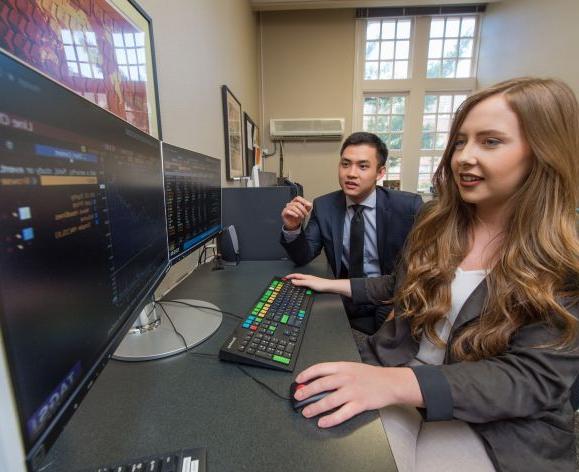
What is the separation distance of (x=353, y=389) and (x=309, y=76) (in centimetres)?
386

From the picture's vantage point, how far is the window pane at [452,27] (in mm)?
3684

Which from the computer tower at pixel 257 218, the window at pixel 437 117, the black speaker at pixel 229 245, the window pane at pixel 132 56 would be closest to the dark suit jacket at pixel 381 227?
the computer tower at pixel 257 218

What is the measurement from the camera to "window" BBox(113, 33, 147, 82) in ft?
2.77

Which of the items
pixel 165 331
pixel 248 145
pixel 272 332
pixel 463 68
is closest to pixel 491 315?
pixel 272 332

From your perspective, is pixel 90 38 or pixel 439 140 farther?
pixel 439 140

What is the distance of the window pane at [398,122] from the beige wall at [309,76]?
0.61m

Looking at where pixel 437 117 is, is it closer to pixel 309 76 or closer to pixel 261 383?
pixel 309 76

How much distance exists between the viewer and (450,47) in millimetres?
3742

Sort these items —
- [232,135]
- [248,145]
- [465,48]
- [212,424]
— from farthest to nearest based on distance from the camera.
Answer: [465,48] < [248,145] < [232,135] < [212,424]

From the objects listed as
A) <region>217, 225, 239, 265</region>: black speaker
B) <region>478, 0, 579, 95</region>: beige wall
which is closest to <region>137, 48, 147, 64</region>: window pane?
<region>217, 225, 239, 265</region>: black speaker

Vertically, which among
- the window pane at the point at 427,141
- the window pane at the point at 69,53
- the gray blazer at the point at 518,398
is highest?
the window pane at the point at 427,141

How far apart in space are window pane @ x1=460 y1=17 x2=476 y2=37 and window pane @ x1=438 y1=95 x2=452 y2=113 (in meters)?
0.75

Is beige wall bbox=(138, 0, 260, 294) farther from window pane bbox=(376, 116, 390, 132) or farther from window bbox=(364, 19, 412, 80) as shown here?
window pane bbox=(376, 116, 390, 132)

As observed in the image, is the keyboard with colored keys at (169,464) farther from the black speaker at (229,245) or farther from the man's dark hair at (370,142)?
the man's dark hair at (370,142)
